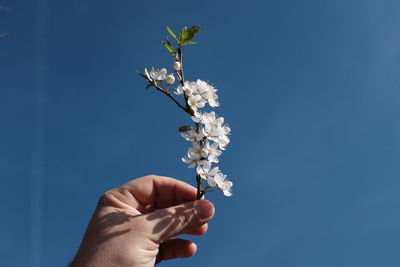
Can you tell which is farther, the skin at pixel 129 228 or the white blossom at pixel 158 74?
the white blossom at pixel 158 74

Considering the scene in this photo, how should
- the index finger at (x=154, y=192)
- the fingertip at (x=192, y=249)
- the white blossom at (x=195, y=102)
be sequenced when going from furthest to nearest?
the fingertip at (x=192, y=249), the index finger at (x=154, y=192), the white blossom at (x=195, y=102)

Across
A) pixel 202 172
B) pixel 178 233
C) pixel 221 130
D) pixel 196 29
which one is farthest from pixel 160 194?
pixel 196 29

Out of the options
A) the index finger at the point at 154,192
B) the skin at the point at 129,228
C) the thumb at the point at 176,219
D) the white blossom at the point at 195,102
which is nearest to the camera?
the skin at the point at 129,228

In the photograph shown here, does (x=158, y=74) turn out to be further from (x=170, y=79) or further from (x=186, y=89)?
(x=186, y=89)

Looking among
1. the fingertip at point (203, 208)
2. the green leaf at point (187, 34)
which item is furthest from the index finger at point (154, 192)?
the green leaf at point (187, 34)

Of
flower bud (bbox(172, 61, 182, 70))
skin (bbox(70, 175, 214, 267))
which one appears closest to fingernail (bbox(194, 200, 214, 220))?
skin (bbox(70, 175, 214, 267))

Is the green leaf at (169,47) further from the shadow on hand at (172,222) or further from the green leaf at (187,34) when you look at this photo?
the shadow on hand at (172,222)

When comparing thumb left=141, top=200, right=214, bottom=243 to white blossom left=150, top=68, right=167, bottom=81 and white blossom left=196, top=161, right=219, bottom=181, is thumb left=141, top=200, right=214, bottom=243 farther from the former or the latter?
white blossom left=150, top=68, right=167, bottom=81

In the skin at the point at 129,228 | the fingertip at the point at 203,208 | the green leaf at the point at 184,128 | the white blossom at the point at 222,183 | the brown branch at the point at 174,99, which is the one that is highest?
the brown branch at the point at 174,99
